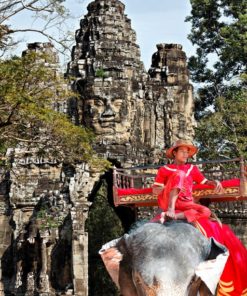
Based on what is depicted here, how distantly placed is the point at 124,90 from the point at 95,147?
7.51ft

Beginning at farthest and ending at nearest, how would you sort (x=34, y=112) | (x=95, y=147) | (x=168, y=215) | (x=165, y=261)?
(x=95, y=147), (x=34, y=112), (x=168, y=215), (x=165, y=261)

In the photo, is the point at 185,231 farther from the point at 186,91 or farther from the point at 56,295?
the point at 186,91

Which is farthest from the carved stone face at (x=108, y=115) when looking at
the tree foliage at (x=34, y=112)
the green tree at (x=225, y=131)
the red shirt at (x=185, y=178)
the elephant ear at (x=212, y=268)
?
the elephant ear at (x=212, y=268)

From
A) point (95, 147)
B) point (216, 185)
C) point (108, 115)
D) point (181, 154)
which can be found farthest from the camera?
point (108, 115)

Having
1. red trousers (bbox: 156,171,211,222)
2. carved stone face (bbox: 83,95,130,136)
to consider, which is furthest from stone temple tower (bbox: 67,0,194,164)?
red trousers (bbox: 156,171,211,222)

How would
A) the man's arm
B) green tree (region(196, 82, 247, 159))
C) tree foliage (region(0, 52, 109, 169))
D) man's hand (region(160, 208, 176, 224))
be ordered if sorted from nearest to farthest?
1. man's hand (region(160, 208, 176, 224))
2. the man's arm
3. tree foliage (region(0, 52, 109, 169))
4. green tree (region(196, 82, 247, 159))

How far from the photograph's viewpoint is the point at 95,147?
21906 mm

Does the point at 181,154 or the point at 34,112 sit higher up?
the point at 34,112

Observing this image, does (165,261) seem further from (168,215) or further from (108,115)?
(108,115)

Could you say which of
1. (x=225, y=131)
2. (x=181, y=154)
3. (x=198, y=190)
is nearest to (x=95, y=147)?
(x=225, y=131)

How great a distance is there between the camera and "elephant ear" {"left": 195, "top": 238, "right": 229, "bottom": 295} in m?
4.88

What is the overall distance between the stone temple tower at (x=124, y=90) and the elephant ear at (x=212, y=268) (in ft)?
54.5

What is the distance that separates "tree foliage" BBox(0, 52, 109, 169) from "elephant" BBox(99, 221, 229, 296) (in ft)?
27.3

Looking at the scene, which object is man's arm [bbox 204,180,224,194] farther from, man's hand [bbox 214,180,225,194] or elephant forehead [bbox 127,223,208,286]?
elephant forehead [bbox 127,223,208,286]
